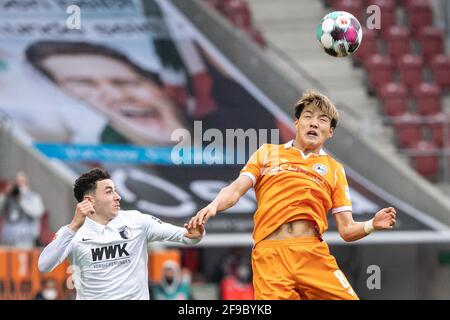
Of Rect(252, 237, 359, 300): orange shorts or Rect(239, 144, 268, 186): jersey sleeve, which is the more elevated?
Rect(239, 144, 268, 186): jersey sleeve

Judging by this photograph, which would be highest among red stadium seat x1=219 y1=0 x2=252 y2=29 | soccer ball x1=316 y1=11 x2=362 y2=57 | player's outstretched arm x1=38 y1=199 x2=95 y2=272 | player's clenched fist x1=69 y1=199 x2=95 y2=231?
red stadium seat x1=219 y1=0 x2=252 y2=29

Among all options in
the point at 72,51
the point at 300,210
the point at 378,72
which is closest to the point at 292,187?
the point at 300,210

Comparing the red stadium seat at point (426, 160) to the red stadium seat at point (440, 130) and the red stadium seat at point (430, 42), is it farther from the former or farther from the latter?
the red stadium seat at point (430, 42)

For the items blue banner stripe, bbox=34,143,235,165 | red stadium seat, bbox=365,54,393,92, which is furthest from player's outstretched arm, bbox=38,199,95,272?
red stadium seat, bbox=365,54,393,92

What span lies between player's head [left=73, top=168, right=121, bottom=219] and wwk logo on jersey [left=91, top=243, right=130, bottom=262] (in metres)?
0.24

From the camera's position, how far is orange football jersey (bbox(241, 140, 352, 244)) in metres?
8.20

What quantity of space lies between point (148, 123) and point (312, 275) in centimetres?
1032

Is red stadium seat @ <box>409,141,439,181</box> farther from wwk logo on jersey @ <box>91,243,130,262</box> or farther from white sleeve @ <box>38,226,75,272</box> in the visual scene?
white sleeve @ <box>38,226,75,272</box>

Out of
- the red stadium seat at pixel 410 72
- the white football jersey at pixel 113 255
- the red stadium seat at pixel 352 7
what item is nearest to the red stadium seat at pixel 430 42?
the red stadium seat at pixel 410 72

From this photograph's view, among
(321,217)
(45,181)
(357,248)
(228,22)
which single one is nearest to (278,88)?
(228,22)

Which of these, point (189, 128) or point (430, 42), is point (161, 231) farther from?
point (430, 42)

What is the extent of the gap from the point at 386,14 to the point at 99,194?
13.6 m

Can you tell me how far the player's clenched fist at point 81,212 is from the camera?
318 inches

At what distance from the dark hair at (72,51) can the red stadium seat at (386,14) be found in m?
4.75
